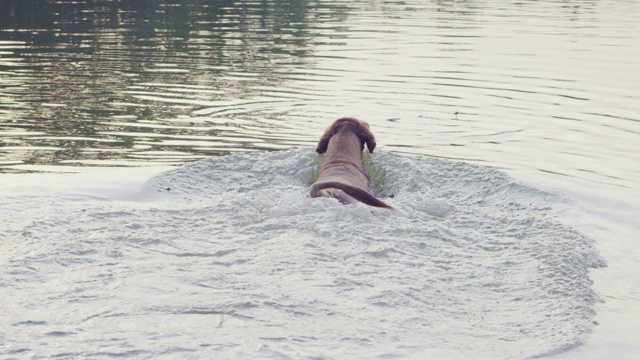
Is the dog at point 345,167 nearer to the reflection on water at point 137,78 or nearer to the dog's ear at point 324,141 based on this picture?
the dog's ear at point 324,141

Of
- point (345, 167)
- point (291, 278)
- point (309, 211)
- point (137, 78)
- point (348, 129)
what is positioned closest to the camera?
point (291, 278)

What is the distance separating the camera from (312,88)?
19766 mm

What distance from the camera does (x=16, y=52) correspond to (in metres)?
25.2

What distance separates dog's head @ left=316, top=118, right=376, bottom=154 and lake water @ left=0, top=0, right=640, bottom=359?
1.42 feet

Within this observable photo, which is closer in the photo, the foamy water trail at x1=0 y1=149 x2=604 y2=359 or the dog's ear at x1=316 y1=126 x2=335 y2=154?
the foamy water trail at x1=0 y1=149 x2=604 y2=359

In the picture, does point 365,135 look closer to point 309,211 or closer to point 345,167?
point 345,167

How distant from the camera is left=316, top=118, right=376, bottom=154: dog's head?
444 inches

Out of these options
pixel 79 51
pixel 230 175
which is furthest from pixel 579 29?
pixel 230 175

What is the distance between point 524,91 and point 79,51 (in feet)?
40.6

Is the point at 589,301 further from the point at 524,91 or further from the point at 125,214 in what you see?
the point at 524,91

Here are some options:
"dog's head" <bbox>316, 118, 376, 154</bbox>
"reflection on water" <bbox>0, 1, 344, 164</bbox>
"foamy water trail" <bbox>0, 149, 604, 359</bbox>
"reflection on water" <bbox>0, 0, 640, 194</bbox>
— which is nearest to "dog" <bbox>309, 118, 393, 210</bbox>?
"dog's head" <bbox>316, 118, 376, 154</bbox>

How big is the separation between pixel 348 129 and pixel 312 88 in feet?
28.2

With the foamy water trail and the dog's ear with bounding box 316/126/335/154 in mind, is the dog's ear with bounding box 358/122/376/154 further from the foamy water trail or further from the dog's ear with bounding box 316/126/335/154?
the foamy water trail

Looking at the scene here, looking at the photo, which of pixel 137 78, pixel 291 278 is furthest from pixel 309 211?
pixel 137 78
